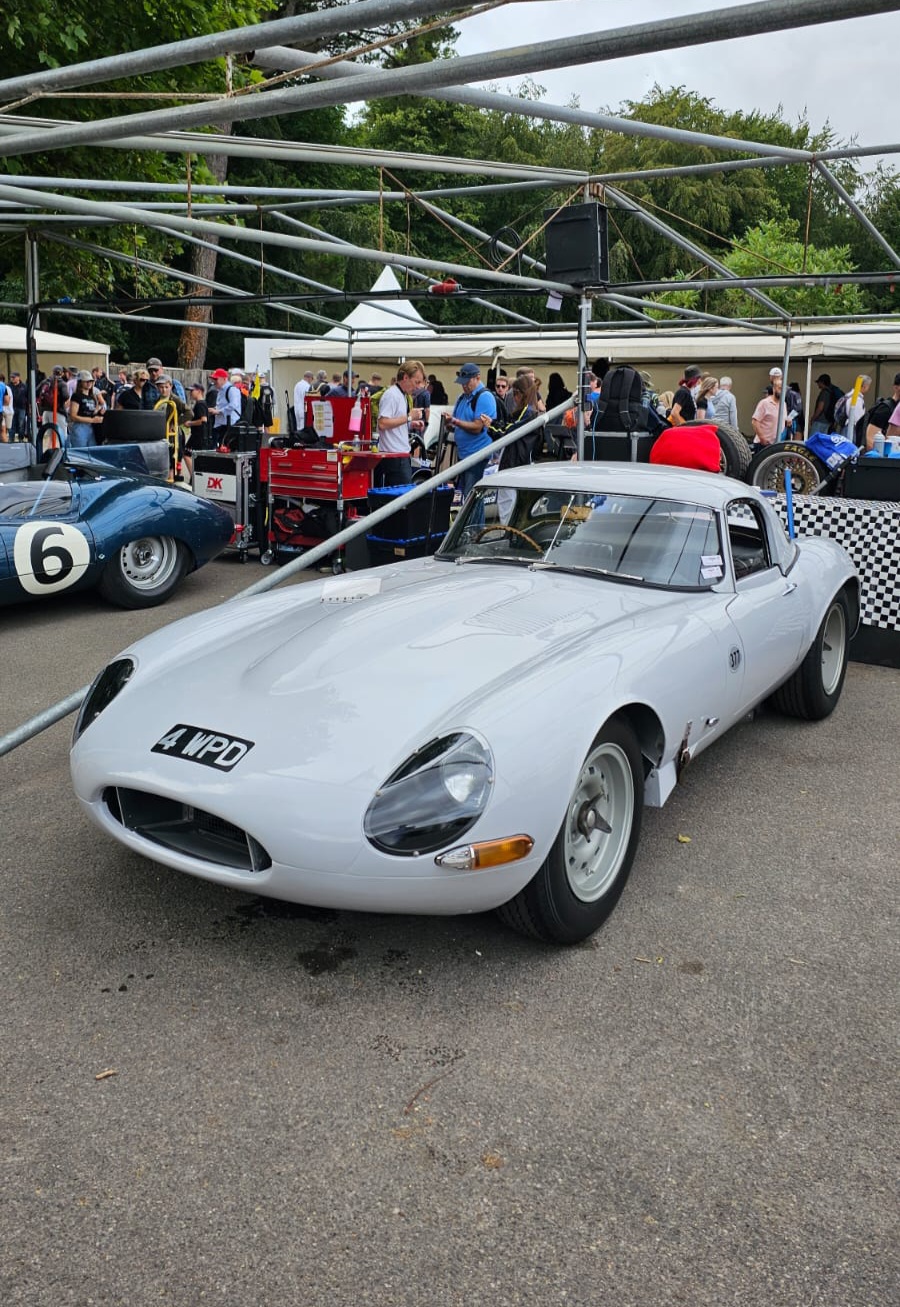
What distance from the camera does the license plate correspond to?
9.39ft

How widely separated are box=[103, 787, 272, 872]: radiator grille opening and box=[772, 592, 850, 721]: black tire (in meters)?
3.22

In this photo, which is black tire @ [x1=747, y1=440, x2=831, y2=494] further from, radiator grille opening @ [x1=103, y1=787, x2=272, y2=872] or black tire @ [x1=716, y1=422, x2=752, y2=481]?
radiator grille opening @ [x1=103, y1=787, x2=272, y2=872]

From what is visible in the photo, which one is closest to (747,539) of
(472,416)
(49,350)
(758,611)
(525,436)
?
(758,611)

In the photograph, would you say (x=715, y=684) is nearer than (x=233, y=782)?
No

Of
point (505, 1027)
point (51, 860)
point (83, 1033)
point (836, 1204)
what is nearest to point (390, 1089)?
point (505, 1027)

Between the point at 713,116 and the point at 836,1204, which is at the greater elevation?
the point at 713,116

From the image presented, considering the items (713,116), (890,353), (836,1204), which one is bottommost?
(836,1204)

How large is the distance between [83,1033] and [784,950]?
6.62ft

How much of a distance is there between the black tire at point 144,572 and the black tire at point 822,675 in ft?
15.9

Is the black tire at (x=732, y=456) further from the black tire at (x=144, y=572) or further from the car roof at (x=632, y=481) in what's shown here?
the car roof at (x=632, y=481)

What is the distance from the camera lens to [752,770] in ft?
15.4

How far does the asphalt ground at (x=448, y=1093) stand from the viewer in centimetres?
198

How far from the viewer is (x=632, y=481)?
4465 mm

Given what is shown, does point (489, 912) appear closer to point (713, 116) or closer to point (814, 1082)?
point (814, 1082)
